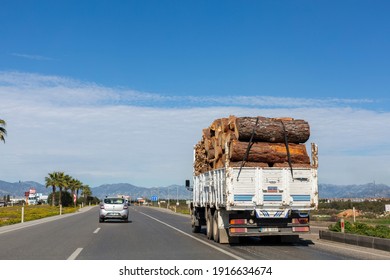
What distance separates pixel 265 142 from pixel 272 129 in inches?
18.6

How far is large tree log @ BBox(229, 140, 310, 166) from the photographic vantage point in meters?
15.0

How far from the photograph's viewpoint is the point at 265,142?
618 inches

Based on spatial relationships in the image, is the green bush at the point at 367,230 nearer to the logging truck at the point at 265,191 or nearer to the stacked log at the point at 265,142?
the logging truck at the point at 265,191

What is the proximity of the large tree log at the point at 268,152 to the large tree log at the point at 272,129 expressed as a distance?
0.22 m

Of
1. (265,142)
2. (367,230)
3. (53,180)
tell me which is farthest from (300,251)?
(53,180)

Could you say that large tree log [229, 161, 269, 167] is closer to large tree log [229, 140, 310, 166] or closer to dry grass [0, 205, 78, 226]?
large tree log [229, 140, 310, 166]

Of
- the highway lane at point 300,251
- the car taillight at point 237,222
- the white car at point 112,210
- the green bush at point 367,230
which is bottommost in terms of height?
the highway lane at point 300,251

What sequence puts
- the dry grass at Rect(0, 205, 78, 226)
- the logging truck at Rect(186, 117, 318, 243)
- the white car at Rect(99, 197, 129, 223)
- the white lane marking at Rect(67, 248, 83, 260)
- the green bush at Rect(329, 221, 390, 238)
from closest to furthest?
the white lane marking at Rect(67, 248, 83, 260) < the logging truck at Rect(186, 117, 318, 243) < the green bush at Rect(329, 221, 390, 238) < the white car at Rect(99, 197, 129, 223) < the dry grass at Rect(0, 205, 78, 226)

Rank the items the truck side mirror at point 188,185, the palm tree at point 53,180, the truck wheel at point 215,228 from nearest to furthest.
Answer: the truck wheel at point 215,228 → the truck side mirror at point 188,185 → the palm tree at point 53,180

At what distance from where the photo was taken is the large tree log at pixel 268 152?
15031 millimetres

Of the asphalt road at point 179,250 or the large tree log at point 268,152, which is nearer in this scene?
the asphalt road at point 179,250

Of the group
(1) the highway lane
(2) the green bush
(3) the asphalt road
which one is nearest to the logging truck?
(1) the highway lane

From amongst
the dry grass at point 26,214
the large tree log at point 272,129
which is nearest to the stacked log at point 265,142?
the large tree log at point 272,129

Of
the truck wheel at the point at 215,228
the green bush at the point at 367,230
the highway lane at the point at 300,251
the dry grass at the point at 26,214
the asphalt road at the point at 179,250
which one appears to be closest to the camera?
the asphalt road at the point at 179,250
